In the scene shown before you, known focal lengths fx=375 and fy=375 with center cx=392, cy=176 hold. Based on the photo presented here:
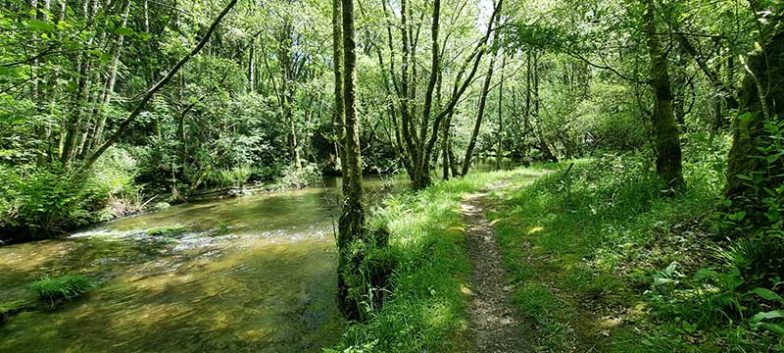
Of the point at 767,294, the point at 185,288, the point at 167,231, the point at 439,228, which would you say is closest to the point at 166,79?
the point at 767,294

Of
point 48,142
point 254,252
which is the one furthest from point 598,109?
point 48,142

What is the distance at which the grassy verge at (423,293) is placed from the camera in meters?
4.60

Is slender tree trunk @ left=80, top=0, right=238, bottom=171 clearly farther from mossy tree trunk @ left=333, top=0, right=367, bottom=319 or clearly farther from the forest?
mossy tree trunk @ left=333, top=0, right=367, bottom=319

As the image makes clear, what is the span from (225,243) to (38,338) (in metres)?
5.53

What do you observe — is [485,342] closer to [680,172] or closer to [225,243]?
[680,172]

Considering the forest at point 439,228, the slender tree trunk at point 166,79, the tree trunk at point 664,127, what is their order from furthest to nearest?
the tree trunk at point 664,127 < the forest at point 439,228 < the slender tree trunk at point 166,79

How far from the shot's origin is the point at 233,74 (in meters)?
27.6

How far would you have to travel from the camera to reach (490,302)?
18.0ft

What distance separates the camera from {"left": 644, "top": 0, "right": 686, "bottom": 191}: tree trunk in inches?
261

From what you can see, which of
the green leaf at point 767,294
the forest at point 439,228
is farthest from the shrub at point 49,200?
the green leaf at point 767,294

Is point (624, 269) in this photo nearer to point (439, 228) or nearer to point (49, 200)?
point (439, 228)

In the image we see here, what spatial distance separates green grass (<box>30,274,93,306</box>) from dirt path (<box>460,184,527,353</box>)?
8.44 meters

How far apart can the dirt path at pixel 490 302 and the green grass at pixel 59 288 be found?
844 centimetres

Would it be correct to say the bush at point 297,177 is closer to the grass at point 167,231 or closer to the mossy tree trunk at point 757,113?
the grass at point 167,231
